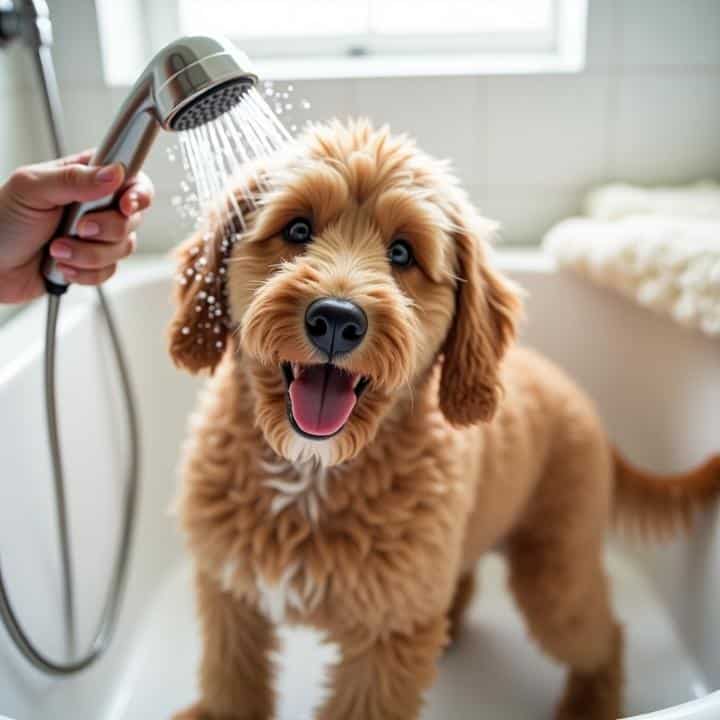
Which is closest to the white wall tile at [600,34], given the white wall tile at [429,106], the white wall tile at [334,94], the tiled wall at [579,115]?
the tiled wall at [579,115]

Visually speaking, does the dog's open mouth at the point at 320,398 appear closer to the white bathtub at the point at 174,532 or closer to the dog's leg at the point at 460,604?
the white bathtub at the point at 174,532

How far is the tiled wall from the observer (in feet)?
5.39

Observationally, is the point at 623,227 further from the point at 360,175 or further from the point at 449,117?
the point at 360,175

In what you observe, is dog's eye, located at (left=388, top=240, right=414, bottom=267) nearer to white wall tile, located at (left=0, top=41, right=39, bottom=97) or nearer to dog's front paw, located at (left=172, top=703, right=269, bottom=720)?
dog's front paw, located at (left=172, top=703, right=269, bottom=720)

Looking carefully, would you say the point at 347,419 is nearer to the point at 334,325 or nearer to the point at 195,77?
the point at 334,325

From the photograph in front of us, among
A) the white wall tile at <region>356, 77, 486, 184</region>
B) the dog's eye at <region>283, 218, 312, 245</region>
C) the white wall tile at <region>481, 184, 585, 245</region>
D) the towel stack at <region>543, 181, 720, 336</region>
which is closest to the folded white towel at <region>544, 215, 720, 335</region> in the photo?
the towel stack at <region>543, 181, 720, 336</region>

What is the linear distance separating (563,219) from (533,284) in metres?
0.25

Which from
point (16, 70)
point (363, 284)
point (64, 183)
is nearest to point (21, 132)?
point (16, 70)

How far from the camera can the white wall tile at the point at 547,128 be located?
167 centimetres

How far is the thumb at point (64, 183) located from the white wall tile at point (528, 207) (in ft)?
3.42

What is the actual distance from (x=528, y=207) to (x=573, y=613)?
2.86 feet

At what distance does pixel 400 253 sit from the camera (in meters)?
0.90

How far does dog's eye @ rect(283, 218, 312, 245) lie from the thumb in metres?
0.18

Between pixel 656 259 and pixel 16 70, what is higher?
pixel 16 70
